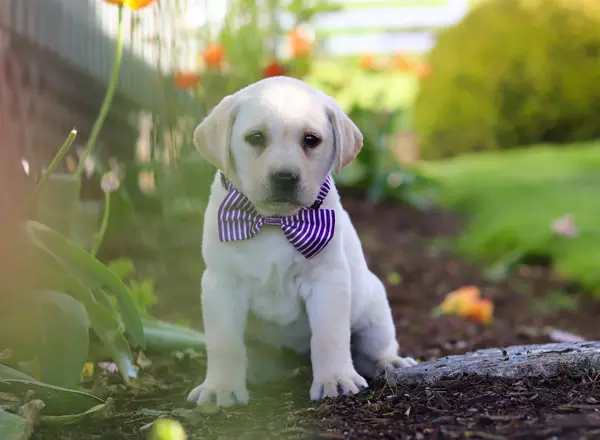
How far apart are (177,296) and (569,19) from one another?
1037 centimetres

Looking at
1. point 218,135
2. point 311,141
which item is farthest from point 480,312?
point 218,135

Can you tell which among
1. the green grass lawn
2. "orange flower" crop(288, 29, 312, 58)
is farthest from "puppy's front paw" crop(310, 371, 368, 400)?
"orange flower" crop(288, 29, 312, 58)

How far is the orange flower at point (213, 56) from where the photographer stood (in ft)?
17.5

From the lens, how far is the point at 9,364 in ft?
8.63

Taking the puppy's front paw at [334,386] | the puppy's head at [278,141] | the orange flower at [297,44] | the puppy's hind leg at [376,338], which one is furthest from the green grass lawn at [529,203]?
the puppy's head at [278,141]

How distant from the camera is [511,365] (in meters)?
2.40

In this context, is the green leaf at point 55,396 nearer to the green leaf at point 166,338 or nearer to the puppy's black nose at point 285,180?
the green leaf at point 166,338

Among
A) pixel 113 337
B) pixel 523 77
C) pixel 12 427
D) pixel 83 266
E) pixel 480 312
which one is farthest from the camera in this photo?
pixel 523 77

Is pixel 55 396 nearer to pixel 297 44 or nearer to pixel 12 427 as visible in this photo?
pixel 12 427

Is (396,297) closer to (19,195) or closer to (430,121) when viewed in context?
(19,195)

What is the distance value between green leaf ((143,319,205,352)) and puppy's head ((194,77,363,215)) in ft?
2.81

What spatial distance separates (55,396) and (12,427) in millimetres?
257

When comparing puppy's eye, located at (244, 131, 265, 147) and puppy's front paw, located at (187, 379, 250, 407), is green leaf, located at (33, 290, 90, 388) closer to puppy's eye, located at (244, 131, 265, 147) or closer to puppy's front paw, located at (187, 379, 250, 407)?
puppy's front paw, located at (187, 379, 250, 407)

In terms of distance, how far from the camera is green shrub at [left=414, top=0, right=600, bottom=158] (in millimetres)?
12773
